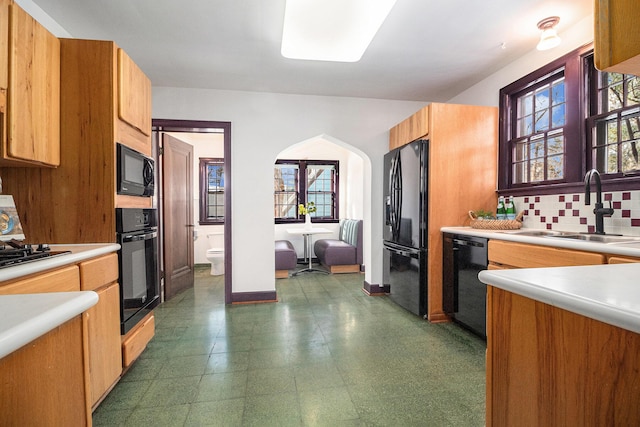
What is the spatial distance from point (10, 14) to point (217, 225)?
4463 millimetres

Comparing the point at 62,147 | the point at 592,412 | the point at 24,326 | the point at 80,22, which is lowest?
the point at 592,412

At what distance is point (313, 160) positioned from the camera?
6.15 meters

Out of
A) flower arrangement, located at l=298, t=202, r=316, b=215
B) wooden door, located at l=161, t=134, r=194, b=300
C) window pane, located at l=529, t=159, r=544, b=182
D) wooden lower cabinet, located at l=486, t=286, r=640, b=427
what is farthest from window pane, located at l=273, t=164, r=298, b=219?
wooden lower cabinet, located at l=486, t=286, r=640, b=427

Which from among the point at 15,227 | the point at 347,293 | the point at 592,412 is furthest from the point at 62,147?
the point at 347,293

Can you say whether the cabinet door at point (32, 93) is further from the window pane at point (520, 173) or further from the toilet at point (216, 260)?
the window pane at point (520, 173)

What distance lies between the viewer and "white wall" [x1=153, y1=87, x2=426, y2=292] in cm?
343

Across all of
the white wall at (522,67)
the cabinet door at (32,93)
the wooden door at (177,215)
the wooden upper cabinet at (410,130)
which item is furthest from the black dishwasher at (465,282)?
the wooden door at (177,215)

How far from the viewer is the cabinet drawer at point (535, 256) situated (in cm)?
160

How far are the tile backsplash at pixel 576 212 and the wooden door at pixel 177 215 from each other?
12.4ft

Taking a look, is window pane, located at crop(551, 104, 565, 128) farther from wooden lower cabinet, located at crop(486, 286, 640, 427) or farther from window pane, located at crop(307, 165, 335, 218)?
window pane, located at crop(307, 165, 335, 218)

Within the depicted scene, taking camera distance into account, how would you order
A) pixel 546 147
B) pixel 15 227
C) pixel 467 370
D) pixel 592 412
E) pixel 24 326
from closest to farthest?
pixel 24 326
pixel 592 412
pixel 15 227
pixel 467 370
pixel 546 147

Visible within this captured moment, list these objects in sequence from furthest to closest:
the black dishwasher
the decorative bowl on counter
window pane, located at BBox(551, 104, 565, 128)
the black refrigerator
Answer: the black refrigerator < the decorative bowl on counter < window pane, located at BBox(551, 104, 565, 128) < the black dishwasher

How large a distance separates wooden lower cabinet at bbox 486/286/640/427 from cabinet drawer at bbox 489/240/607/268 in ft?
3.95

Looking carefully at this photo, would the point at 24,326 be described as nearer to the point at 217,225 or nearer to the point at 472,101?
the point at 472,101
